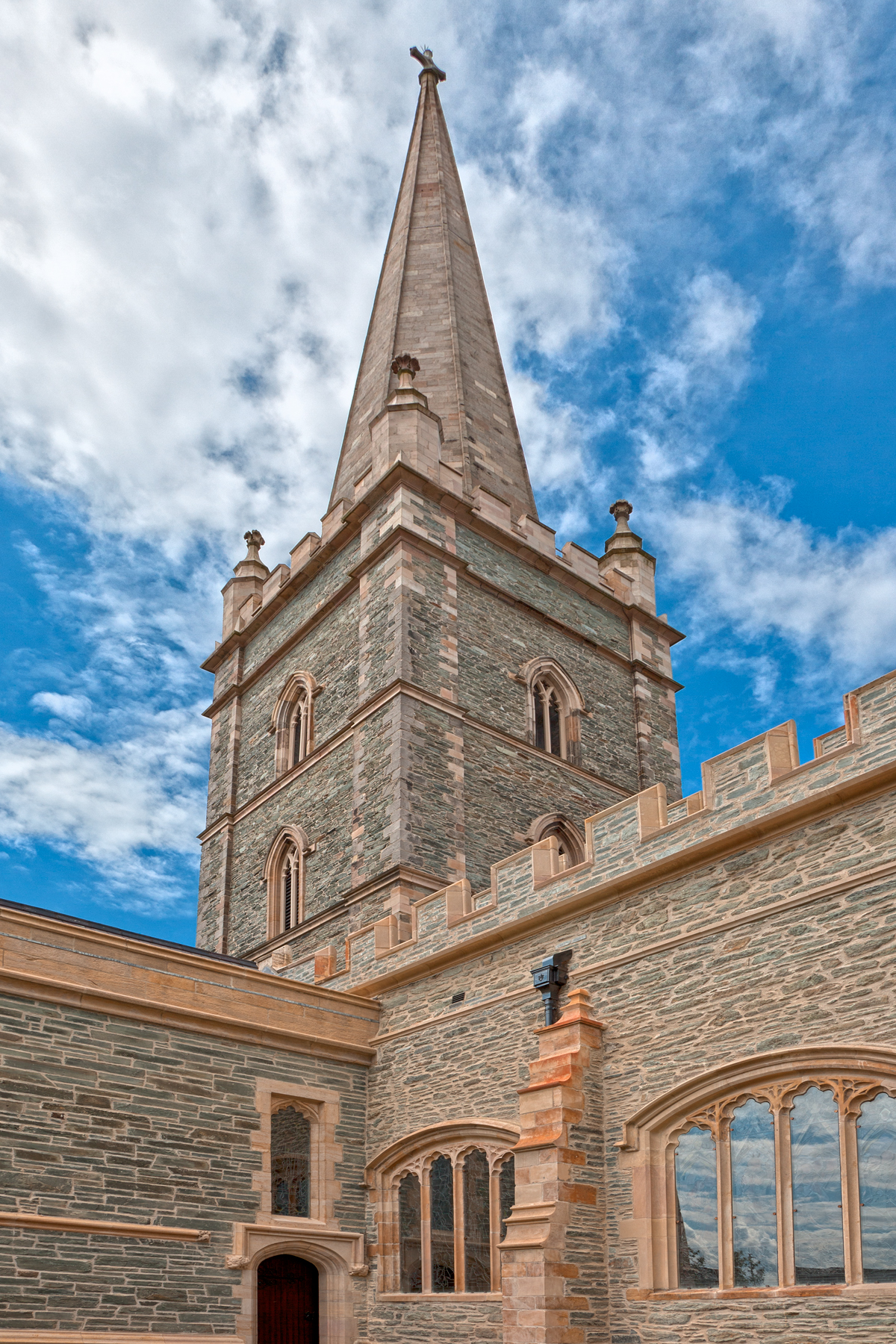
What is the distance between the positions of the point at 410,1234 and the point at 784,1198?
18.8 feet

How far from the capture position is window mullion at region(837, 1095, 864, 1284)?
9688mm

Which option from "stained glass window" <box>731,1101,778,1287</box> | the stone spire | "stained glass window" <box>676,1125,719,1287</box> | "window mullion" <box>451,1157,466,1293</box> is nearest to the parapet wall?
"window mullion" <box>451,1157,466,1293</box>

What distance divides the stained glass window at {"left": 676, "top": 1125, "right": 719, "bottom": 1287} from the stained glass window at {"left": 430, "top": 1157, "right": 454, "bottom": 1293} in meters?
3.50

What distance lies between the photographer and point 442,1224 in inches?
553

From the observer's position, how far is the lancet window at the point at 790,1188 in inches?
383

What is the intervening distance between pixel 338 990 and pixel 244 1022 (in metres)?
2.39

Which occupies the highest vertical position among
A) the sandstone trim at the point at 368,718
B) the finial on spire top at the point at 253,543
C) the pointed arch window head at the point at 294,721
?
the finial on spire top at the point at 253,543

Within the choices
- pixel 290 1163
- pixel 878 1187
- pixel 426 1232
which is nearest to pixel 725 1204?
pixel 878 1187

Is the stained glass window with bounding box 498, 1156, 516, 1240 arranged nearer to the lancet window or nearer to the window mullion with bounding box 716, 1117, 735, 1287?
the lancet window

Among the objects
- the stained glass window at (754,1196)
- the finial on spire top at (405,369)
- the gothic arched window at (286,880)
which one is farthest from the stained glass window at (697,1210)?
the finial on spire top at (405,369)

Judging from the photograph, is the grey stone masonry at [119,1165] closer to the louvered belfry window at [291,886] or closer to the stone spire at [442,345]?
the louvered belfry window at [291,886]

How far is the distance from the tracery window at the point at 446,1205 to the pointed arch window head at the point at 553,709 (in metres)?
10.2

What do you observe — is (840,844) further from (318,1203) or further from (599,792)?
(599,792)

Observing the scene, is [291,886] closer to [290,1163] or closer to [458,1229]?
[290,1163]
